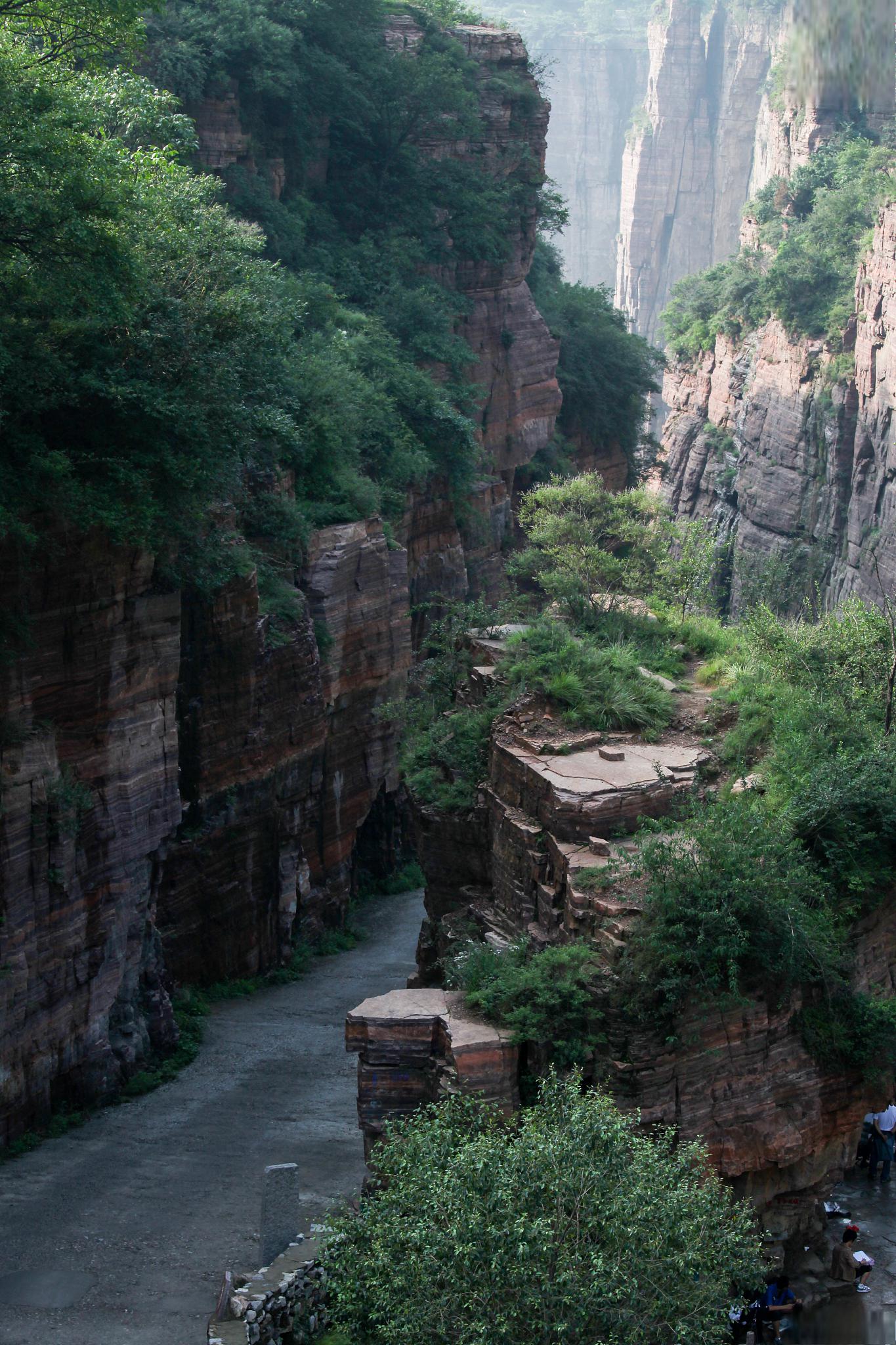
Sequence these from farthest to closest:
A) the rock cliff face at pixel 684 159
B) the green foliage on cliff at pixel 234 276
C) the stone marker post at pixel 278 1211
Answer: the rock cliff face at pixel 684 159 < the green foliage on cliff at pixel 234 276 < the stone marker post at pixel 278 1211

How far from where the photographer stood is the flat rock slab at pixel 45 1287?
15.0 m

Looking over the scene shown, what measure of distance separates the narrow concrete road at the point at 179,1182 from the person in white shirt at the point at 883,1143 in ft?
21.2

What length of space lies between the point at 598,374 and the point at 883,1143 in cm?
2976

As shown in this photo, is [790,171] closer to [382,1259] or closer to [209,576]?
[209,576]

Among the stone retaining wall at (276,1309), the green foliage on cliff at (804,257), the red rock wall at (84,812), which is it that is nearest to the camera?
the stone retaining wall at (276,1309)

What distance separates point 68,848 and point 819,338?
4147 cm

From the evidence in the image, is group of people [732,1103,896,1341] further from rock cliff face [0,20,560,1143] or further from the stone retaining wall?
rock cliff face [0,20,560,1143]

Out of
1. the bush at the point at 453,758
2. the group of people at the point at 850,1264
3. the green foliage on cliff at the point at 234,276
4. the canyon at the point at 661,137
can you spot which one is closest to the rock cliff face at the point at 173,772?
the green foliage on cliff at the point at 234,276

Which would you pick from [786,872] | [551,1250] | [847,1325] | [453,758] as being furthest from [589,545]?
[551,1250]

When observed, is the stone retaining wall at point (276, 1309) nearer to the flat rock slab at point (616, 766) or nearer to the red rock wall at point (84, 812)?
the red rock wall at point (84, 812)

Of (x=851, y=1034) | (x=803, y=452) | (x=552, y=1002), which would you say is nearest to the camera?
(x=552, y=1002)

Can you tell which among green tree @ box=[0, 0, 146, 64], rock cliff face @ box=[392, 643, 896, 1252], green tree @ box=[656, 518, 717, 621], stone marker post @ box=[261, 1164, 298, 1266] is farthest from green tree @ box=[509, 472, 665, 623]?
stone marker post @ box=[261, 1164, 298, 1266]

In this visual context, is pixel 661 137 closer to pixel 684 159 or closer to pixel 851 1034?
pixel 684 159

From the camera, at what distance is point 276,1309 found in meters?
13.4
